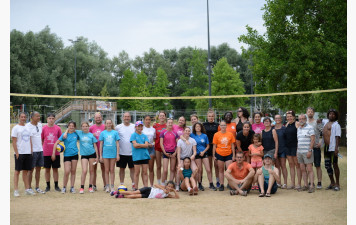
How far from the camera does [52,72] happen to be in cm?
3812

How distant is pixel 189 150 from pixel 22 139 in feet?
10.1

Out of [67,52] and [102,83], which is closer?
[67,52]

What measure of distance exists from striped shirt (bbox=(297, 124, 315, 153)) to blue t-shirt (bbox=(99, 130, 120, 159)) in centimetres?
344

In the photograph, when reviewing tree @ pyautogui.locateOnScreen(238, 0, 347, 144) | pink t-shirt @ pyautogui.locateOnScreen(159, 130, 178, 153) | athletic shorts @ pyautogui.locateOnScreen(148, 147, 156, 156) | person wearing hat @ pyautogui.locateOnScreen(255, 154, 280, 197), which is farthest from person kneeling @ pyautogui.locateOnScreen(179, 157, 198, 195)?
tree @ pyautogui.locateOnScreen(238, 0, 347, 144)


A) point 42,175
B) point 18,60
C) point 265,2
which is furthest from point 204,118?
point 18,60

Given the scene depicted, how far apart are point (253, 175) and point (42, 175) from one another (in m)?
5.56

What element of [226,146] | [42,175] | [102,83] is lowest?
[42,175]

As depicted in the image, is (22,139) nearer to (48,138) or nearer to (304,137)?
(48,138)

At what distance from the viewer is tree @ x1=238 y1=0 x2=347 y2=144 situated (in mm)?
15242

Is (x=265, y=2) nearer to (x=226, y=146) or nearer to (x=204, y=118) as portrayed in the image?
(x=204, y=118)

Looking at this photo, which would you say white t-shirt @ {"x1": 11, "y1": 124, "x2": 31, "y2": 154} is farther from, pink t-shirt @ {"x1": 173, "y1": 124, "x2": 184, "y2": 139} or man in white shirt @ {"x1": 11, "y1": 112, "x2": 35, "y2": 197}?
pink t-shirt @ {"x1": 173, "y1": 124, "x2": 184, "y2": 139}

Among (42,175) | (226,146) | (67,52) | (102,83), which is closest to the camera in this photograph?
(226,146)

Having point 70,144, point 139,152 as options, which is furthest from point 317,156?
point 70,144

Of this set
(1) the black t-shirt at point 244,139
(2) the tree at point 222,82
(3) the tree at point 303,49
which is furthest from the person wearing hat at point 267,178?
(2) the tree at point 222,82
